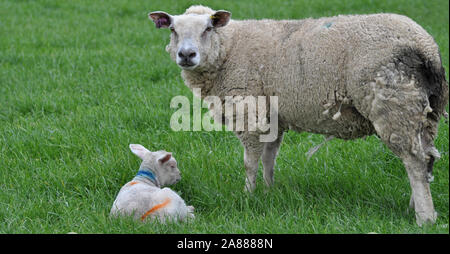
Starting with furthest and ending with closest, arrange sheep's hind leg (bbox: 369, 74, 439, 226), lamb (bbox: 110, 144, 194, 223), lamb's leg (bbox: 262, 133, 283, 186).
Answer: lamb's leg (bbox: 262, 133, 283, 186) → lamb (bbox: 110, 144, 194, 223) → sheep's hind leg (bbox: 369, 74, 439, 226)

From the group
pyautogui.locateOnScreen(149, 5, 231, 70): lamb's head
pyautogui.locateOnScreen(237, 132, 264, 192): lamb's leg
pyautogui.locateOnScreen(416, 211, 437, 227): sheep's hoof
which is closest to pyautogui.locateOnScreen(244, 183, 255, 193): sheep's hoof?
pyautogui.locateOnScreen(237, 132, 264, 192): lamb's leg

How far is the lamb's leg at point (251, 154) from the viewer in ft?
15.9

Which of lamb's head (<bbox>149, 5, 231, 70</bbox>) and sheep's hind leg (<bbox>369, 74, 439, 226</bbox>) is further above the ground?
lamb's head (<bbox>149, 5, 231, 70</bbox>)

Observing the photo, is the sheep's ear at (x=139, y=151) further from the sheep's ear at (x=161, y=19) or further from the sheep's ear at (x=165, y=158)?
the sheep's ear at (x=161, y=19)

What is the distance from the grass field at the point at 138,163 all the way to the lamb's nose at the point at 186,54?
110cm

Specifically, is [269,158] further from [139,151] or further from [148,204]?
[148,204]

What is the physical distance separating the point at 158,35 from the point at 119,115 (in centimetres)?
408

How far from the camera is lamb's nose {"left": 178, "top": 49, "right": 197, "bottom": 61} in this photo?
4.57 m

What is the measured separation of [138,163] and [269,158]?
1.18 metres

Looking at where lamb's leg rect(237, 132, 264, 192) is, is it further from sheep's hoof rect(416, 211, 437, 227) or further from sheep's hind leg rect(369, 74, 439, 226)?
sheep's hoof rect(416, 211, 437, 227)

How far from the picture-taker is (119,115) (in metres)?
6.46

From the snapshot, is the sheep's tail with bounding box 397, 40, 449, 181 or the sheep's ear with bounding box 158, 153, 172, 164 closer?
the sheep's tail with bounding box 397, 40, 449, 181

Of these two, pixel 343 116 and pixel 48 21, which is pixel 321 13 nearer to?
pixel 48 21

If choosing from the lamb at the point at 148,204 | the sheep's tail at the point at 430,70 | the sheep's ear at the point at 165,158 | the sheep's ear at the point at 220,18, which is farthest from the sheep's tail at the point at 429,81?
the sheep's ear at the point at 165,158
